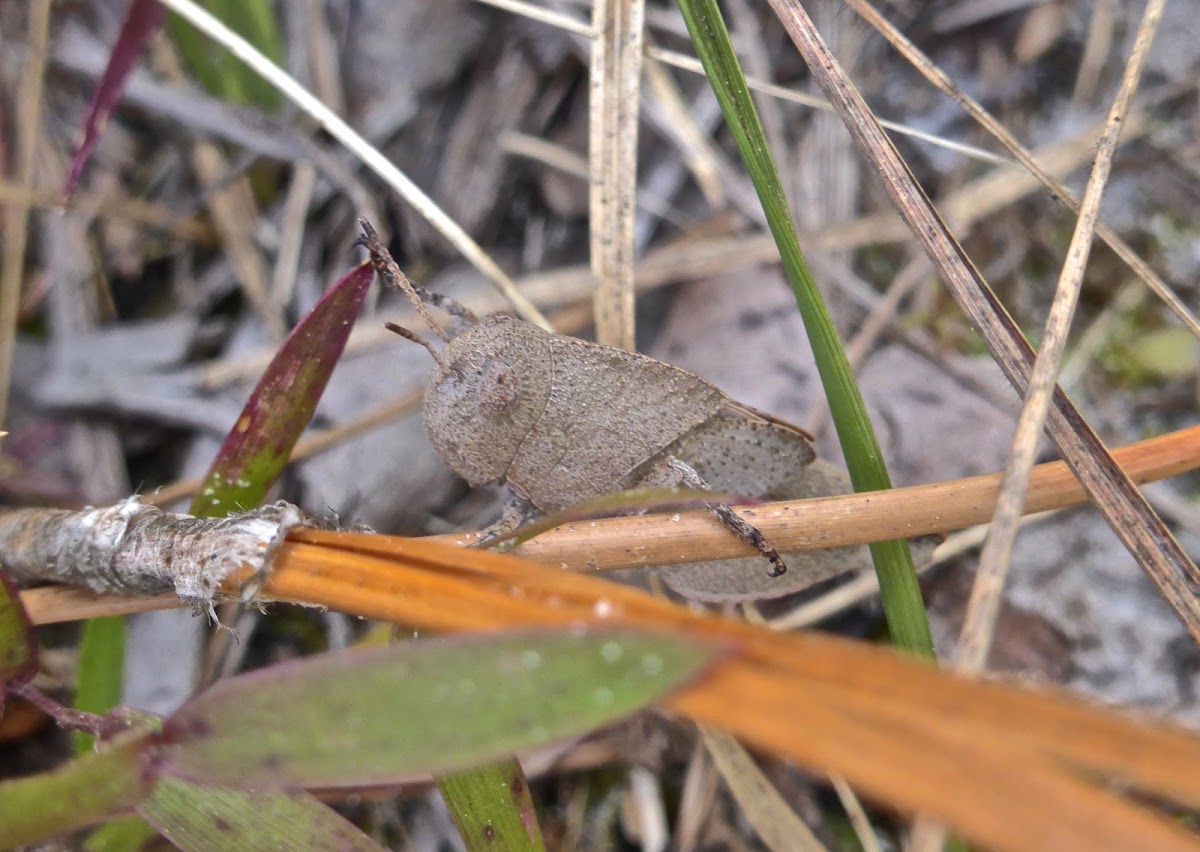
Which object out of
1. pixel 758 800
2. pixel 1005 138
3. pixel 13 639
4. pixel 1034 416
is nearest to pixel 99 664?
pixel 13 639

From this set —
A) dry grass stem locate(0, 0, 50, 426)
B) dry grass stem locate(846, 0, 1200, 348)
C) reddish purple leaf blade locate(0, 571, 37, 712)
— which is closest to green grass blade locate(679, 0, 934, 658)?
dry grass stem locate(846, 0, 1200, 348)

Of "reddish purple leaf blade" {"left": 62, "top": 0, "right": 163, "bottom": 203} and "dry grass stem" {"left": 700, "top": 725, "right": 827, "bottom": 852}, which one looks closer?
"dry grass stem" {"left": 700, "top": 725, "right": 827, "bottom": 852}

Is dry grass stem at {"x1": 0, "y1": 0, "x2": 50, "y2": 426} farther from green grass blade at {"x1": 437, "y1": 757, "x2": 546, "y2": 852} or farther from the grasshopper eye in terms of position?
green grass blade at {"x1": 437, "y1": 757, "x2": 546, "y2": 852}

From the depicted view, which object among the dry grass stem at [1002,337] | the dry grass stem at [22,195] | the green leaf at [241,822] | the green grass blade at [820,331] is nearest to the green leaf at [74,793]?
the green leaf at [241,822]

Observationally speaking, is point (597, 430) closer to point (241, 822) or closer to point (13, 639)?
point (241, 822)

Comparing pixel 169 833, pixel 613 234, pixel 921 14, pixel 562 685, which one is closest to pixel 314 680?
pixel 562 685

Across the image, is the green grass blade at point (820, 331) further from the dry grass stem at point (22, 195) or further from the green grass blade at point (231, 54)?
the dry grass stem at point (22, 195)
